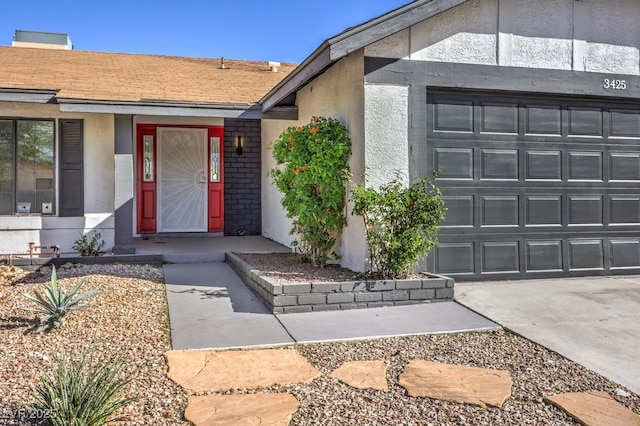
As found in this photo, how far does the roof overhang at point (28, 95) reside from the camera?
297 inches

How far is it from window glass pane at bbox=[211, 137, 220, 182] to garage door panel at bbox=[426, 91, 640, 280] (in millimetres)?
6033

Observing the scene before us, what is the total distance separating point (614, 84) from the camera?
6.64 metres

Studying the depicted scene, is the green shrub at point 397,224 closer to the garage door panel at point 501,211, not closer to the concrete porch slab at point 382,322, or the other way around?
the concrete porch slab at point 382,322

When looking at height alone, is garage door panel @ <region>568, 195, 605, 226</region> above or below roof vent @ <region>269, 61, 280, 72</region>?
below

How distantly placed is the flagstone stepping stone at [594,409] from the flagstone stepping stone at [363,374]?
100 cm

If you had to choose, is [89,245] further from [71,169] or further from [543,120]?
[543,120]

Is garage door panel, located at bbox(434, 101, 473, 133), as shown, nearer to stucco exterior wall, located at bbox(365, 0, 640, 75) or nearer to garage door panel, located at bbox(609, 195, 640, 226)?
stucco exterior wall, located at bbox(365, 0, 640, 75)

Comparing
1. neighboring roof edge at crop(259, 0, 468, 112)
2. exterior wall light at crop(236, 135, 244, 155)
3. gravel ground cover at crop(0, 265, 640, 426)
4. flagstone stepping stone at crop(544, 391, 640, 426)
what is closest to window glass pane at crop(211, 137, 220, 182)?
exterior wall light at crop(236, 135, 244, 155)

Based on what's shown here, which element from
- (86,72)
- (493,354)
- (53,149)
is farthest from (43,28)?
(493,354)

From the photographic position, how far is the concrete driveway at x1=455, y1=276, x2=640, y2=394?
383cm

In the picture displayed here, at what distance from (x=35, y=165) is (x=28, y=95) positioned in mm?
1150

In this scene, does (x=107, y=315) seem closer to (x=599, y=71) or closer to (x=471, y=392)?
(x=471, y=392)

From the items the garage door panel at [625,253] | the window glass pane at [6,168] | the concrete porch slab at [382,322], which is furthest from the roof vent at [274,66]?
the concrete porch slab at [382,322]

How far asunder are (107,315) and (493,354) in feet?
11.1
